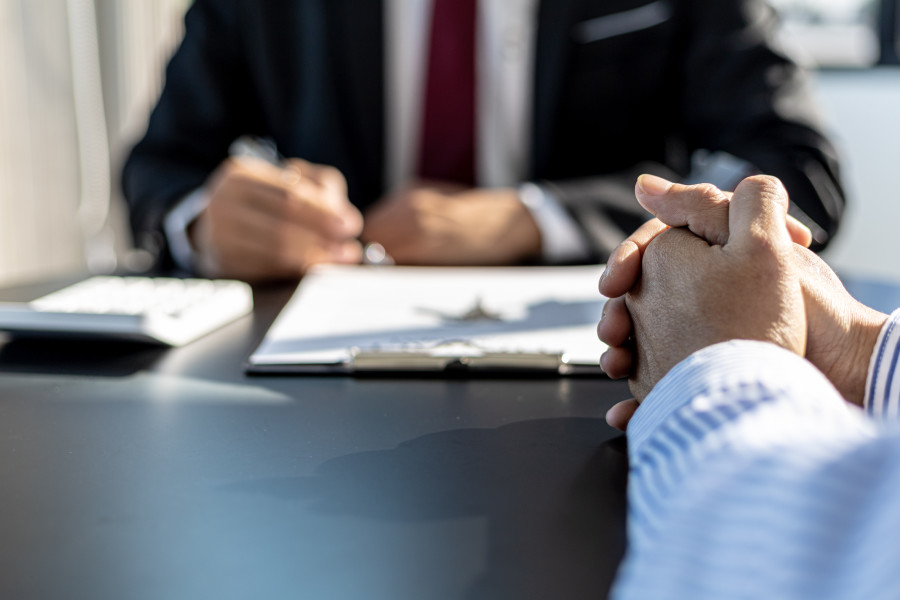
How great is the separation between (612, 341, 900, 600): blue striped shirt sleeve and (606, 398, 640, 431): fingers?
0.34 ft

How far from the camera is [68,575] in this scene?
221 mm

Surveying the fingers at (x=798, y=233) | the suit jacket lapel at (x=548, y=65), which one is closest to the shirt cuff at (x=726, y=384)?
the fingers at (x=798, y=233)

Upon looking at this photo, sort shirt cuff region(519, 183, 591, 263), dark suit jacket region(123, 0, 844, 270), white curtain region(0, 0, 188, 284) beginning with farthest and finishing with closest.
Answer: white curtain region(0, 0, 188, 284) → dark suit jacket region(123, 0, 844, 270) → shirt cuff region(519, 183, 591, 263)

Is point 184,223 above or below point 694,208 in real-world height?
below

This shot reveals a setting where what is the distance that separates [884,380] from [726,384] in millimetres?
114

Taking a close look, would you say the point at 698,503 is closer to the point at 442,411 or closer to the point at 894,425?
the point at 894,425

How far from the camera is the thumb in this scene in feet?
1.01

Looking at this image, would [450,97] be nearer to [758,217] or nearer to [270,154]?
[270,154]

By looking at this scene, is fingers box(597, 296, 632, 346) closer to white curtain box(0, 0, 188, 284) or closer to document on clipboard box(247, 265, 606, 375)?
document on clipboard box(247, 265, 606, 375)

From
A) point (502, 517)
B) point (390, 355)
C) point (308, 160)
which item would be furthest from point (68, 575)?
point (308, 160)

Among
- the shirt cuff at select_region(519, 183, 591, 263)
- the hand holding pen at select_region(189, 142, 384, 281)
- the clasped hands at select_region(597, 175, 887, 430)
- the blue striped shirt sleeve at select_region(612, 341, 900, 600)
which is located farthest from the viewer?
the shirt cuff at select_region(519, 183, 591, 263)

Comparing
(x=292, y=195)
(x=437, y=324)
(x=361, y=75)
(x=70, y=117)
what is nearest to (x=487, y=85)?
(x=361, y=75)

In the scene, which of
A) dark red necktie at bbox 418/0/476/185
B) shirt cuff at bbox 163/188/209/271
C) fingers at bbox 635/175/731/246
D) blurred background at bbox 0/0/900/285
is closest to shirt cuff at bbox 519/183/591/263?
dark red necktie at bbox 418/0/476/185

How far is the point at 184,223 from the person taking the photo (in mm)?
859
